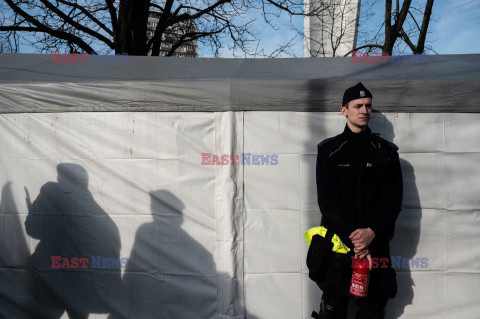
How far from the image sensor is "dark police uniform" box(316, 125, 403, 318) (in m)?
2.46

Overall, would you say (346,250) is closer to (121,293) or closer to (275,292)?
(275,292)

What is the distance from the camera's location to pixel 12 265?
11.0ft

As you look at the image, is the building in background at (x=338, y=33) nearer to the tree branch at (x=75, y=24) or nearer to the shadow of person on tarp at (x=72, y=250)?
the tree branch at (x=75, y=24)

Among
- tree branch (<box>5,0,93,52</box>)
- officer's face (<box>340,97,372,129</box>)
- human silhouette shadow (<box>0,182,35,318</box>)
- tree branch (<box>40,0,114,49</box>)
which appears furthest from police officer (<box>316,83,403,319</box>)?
tree branch (<box>40,0,114,49</box>)

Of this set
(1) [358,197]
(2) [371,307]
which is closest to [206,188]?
(1) [358,197]

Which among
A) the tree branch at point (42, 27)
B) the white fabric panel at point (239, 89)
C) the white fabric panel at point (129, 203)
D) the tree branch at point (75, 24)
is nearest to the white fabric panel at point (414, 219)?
the white fabric panel at point (239, 89)

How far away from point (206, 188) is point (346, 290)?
1435 mm

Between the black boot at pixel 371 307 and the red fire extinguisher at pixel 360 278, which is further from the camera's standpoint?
the black boot at pixel 371 307

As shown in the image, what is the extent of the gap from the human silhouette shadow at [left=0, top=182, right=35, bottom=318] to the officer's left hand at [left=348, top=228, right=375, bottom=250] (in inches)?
117

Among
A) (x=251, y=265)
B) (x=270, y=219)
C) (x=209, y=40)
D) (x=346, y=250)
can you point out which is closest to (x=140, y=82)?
(x=270, y=219)

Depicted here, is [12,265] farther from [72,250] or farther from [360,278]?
[360,278]

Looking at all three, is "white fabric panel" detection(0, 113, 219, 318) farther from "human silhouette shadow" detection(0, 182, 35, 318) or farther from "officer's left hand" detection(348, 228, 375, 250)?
"officer's left hand" detection(348, 228, 375, 250)

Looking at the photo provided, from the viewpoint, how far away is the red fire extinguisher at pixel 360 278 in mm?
2363

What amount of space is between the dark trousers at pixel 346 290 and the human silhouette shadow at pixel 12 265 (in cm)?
274
